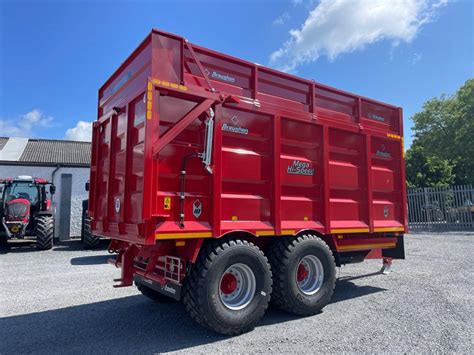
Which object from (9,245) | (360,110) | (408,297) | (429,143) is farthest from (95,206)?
(429,143)

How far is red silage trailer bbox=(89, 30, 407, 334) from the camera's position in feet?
14.0

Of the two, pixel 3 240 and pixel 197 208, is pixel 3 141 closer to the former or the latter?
pixel 3 240

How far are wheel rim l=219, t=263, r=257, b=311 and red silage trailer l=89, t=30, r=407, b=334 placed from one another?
0.04 ft

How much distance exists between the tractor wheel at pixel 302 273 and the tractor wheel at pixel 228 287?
35 cm

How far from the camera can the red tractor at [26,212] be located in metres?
13.0

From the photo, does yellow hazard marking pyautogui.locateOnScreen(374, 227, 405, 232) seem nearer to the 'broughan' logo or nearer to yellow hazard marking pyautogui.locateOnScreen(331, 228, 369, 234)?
yellow hazard marking pyautogui.locateOnScreen(331, 228, 369, 234)

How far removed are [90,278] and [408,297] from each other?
6.58m

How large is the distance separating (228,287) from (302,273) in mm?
1380

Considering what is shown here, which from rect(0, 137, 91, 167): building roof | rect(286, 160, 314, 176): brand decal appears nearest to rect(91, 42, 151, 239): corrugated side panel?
rect(286, 160, 314, 176): brand decal

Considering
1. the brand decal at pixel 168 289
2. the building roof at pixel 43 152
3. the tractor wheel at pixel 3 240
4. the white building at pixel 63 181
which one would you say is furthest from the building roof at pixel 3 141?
the brand decal at pixel 168 289

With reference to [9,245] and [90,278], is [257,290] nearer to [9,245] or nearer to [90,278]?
[90,278]

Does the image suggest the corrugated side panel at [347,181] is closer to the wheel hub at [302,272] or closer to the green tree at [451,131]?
the wheel hub at [302,272]

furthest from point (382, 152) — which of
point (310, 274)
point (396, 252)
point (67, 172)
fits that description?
point (67, 172)

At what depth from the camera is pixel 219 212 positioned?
4500 mm
